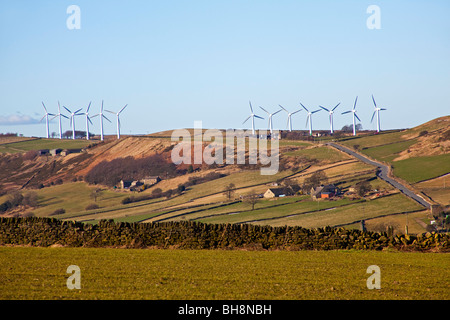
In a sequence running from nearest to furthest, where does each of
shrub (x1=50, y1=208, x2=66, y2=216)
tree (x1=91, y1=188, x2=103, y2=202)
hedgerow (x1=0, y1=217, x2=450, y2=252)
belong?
1. hedgerow (x1=0, y1=217, x2=450, y2=252)
2. shrub (x1=50, y1=208, x2=66, y2=216)
3. tree (x1=91, y1=188, x2=103, y2=202)

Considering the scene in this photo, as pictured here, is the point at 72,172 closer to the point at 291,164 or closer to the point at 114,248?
the point at 291,164

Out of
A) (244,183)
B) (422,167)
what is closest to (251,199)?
(244,183)

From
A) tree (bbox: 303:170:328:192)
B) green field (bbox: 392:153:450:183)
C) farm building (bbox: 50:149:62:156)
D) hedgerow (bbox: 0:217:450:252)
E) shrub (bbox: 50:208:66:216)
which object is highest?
farm building (bbox: 50:149:62:156)

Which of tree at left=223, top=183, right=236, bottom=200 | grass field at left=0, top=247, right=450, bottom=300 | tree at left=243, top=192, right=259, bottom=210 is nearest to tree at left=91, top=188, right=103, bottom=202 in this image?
tree at left=223, top=183, right=236, bottom=200

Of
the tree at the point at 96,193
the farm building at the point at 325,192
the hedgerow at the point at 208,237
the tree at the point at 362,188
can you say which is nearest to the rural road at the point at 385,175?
the tree at the point at 362,188

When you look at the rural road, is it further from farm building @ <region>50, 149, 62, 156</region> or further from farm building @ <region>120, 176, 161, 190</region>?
farm building @ <region>50, 149, 62, 156</region>

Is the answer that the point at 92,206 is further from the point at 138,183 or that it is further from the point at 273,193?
the point at 273,193

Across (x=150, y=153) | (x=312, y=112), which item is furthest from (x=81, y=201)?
(x=312, y=112)
